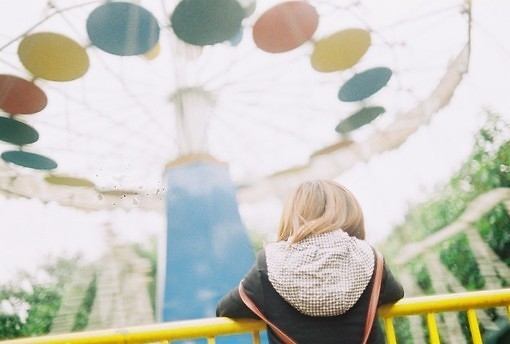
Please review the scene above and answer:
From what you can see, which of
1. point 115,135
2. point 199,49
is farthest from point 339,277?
point 115,135

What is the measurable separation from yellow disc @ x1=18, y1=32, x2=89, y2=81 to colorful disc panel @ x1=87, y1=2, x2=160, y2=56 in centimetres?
27

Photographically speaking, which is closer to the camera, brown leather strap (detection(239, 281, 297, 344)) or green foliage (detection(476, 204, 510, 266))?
brown leather strap (detection(239, 281, 297, 344))

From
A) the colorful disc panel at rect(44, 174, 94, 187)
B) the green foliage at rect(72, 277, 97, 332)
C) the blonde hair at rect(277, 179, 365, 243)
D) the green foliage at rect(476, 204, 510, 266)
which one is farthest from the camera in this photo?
the green foliage at rect(72, 277, 97, 332)

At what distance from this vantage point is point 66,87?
224 inches

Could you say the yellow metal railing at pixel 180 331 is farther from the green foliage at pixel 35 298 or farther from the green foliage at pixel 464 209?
the green foliage at pixel 35 298

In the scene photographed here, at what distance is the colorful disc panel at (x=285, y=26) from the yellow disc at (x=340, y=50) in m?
0.26

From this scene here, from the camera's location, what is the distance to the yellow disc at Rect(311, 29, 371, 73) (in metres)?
5.34

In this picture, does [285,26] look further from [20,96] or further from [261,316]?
[261,316]

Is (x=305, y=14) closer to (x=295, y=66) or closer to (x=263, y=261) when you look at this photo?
(x=295, y=66)

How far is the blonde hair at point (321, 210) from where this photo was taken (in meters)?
1.69

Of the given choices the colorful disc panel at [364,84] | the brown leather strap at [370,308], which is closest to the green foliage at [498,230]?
the colorful disc panel at [364,84]

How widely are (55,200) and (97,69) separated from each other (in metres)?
3.55

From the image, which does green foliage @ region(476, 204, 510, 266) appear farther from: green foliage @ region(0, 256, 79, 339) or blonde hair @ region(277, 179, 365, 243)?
green foliage @ region(0, 256, 79, 339)

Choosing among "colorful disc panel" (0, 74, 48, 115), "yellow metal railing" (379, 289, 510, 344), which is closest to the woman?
"yellow metal railing" (379, 289, 510, 344)
